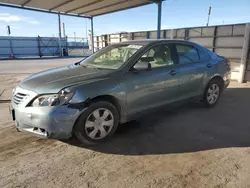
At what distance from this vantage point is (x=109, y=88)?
303 cm

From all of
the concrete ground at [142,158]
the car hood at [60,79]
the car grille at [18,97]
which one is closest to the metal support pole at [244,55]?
the concrete ground at [142,158]

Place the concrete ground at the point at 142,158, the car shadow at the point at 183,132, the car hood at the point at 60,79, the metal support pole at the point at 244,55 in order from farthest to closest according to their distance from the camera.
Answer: the metal support pole at the point at 244,55
the car shadow at the point at 183,132
the car hood at the point at 60,79
the concrete ground at the point at 142,158

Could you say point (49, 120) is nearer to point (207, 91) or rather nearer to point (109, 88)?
point (109, 88)

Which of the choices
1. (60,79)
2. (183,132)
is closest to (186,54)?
(183,132)

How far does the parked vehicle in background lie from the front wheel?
14cm

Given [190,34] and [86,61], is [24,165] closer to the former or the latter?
[86,61]

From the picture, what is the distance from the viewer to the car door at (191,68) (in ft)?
13.3

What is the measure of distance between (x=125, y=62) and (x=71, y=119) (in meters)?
1.29

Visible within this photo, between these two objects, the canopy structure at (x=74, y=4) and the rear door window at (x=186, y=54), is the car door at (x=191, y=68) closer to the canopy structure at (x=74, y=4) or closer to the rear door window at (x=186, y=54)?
the rear door window at (x=186, y=54)

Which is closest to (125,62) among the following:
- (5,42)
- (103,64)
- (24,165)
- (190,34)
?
(103,64)

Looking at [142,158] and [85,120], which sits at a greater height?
[85,120]

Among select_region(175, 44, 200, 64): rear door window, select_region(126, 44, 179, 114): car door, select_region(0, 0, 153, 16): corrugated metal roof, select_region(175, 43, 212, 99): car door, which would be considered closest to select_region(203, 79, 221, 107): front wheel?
select_region(175, 43, 212, 99): car door

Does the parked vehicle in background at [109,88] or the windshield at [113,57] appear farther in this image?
the windshield at [113,57]

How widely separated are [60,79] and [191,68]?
8.47ft
